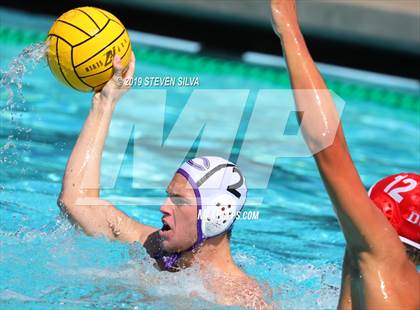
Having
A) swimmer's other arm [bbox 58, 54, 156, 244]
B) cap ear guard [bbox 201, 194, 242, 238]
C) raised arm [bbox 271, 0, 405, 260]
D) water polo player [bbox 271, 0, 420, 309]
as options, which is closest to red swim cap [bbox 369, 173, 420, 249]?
water polo player [bbox 271, 0, 420, 309]

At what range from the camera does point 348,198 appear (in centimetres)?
232

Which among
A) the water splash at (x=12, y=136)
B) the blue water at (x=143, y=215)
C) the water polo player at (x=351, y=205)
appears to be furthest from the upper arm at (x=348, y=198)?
the water splash at (x=12, y=136)

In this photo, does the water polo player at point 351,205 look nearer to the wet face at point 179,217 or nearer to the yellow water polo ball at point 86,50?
the wet face at point 179,217

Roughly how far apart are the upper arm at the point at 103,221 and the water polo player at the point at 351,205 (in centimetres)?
150

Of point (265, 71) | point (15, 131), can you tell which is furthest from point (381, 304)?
point (265, 71)

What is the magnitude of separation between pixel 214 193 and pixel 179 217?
176mm

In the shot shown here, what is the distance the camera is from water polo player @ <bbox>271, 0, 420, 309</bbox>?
2.32 m

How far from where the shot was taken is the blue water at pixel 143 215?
370cm

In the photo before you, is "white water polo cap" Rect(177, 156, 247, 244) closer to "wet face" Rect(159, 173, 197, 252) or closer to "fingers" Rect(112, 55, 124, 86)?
"wet face" Rect(159, 173, 197, 252)

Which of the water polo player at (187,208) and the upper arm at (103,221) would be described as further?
the upper arm at (103,221)

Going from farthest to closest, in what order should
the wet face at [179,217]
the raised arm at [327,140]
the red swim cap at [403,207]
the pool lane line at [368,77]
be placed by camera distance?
the pool lane line at [368,77] → the wet face at [179,217] → the red swim cap at [403,207] → the raised arm at [327,140]

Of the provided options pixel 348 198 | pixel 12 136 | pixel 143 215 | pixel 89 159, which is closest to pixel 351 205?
pixel 348 198

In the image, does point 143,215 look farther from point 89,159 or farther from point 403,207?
point 403,207

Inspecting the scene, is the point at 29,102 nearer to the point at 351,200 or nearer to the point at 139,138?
the point at 139,138
